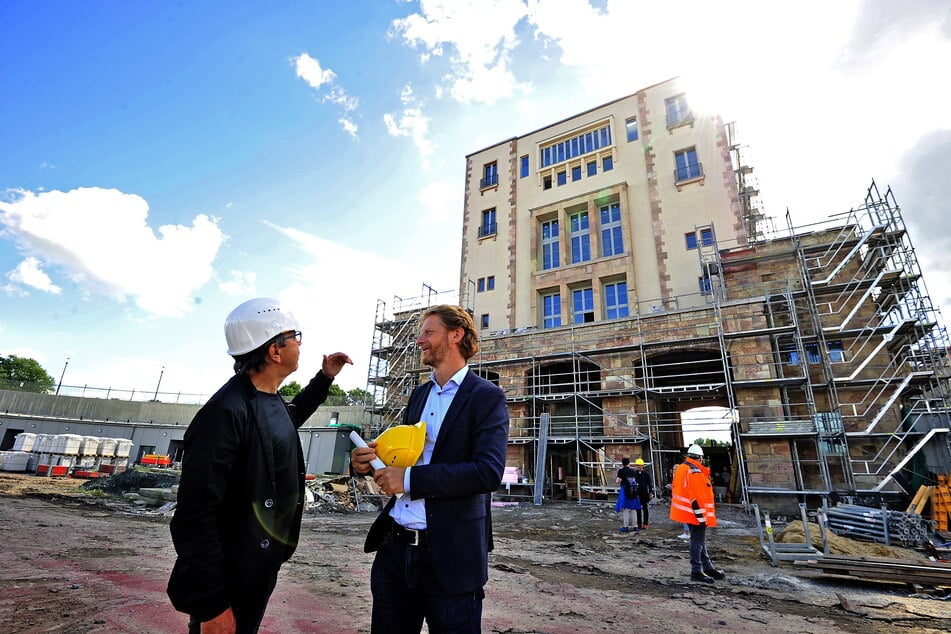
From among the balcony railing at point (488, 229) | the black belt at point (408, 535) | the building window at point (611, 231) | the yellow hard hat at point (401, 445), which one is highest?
the balcony railing at point (488, 229)

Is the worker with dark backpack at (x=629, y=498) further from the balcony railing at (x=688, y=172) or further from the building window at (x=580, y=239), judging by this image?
the balcony railing at (x=688, y=172)

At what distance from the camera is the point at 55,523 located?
866cm

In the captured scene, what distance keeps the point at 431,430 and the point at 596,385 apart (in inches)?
747

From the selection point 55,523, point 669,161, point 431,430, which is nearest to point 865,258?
point 669,161

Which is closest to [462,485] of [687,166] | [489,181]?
[687,166]

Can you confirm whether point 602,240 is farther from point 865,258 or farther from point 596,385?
point 865,258

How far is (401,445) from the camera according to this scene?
1.95 metres

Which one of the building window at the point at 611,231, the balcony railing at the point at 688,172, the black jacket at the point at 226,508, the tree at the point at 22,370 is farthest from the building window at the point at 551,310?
the tree at the point at 22,370

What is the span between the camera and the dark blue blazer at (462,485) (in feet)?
5.90

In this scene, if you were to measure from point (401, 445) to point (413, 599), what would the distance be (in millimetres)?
663

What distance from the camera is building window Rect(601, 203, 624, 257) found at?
22.9m

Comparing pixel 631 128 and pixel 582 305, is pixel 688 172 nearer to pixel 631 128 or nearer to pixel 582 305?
pixel 631 128

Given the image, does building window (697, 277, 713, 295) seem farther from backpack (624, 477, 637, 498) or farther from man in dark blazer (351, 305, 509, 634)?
man in dark blazer (351, 305, 509, 634)

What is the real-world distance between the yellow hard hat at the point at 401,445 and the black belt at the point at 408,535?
11.4 inches
